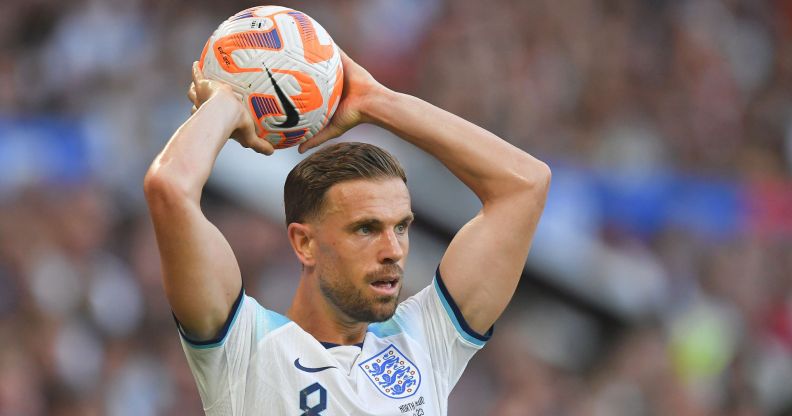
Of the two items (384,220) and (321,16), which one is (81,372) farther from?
(384,220)

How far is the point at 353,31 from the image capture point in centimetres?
1109

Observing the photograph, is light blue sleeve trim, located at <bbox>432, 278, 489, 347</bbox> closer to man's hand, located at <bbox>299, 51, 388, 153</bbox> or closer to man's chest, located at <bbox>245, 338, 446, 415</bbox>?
man's chest, located at <bbox>245, 338, 446, 415</bbox>

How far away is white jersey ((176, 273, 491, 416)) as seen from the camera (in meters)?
4.12

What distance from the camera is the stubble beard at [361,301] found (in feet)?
14.0

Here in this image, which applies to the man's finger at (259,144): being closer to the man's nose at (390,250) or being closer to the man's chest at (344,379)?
the man's nose at (390,250)

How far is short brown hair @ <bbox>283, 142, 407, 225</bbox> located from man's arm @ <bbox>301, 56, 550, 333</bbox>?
0.34ft

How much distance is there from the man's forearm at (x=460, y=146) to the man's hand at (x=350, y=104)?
0.11ft

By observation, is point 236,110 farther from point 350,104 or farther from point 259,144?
point 350,104

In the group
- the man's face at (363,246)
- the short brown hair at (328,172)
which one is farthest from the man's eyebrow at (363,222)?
the short brown hair at (328,172)

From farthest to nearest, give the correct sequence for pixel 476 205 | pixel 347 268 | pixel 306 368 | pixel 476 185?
pixel 476 205 → pixel 476 185 → pixel 347 268 → pixel 306 368

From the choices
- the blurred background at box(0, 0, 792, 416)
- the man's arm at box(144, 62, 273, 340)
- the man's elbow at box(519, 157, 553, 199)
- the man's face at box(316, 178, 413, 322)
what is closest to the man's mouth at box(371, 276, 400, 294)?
the man's face at box(316, 178, 413, 322)

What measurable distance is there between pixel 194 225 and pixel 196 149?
263 mm

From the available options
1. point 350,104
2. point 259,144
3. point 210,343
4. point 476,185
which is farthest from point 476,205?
point 210,343

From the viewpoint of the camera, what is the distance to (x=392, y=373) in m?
4.37
